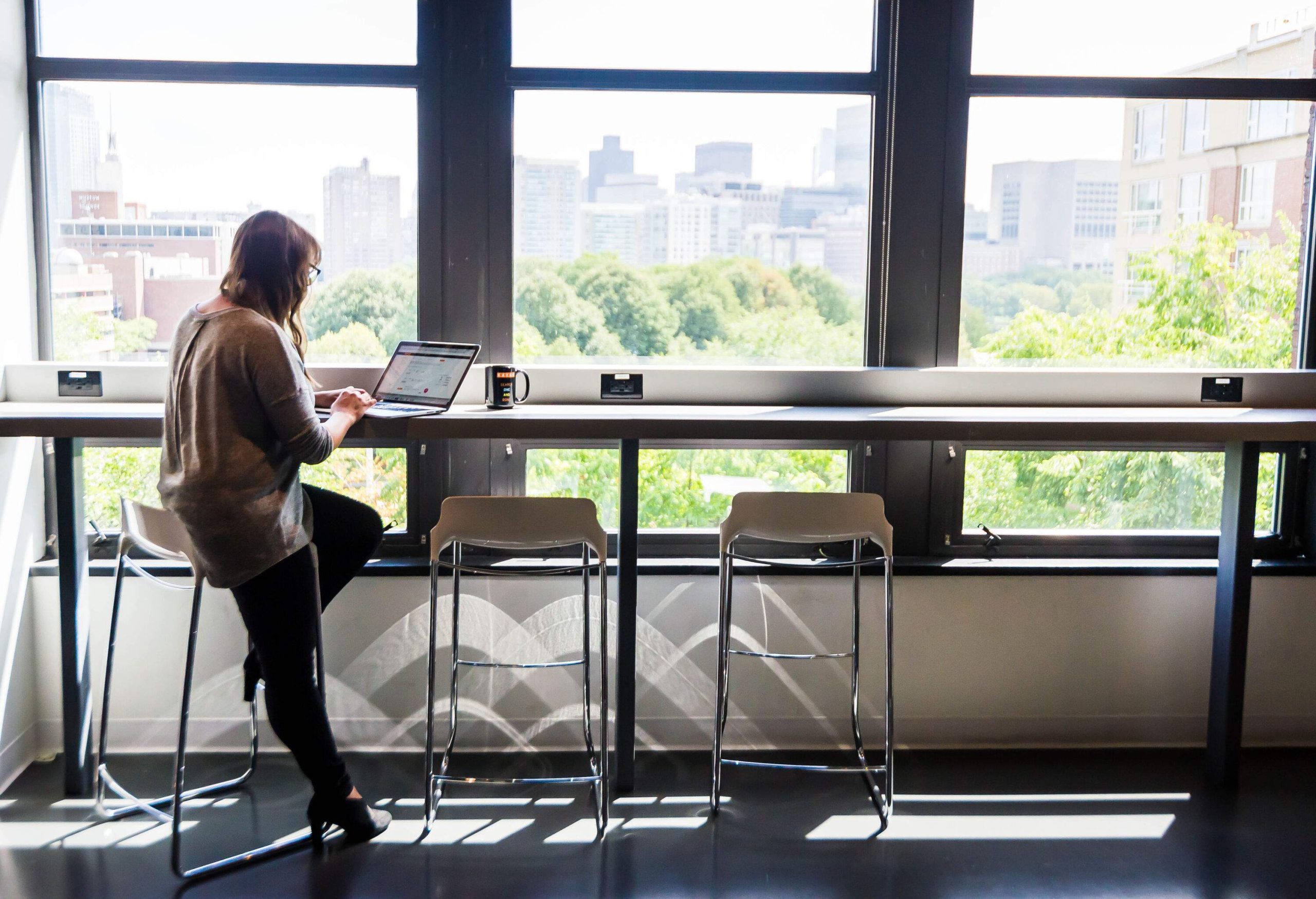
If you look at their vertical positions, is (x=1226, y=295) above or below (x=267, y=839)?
above

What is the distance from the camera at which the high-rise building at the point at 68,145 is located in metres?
3.21

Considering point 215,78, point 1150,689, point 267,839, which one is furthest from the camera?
point 1150,689

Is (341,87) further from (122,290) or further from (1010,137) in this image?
(1010,137)

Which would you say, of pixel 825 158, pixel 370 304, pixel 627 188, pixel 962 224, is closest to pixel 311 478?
pixel 370 304

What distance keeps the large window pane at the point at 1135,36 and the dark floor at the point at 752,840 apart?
7.08ft

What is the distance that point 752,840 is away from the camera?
9.20 feet

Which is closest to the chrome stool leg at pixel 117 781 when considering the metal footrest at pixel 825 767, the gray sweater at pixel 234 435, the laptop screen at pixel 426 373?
the gray sweater at pixel 234 435

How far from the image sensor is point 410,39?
3.22 meters

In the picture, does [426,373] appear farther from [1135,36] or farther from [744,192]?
[1135,36]

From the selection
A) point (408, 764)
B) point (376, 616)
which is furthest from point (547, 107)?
point (408, 764)

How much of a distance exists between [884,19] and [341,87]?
1.65 m

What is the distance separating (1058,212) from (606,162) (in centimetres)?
142

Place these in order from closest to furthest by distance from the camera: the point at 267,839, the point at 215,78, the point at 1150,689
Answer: the point at 267,839
the point at 215,78
the point at 1150,689

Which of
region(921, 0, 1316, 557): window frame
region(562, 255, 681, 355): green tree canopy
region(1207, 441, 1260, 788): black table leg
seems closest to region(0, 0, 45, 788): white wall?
region(562, 255, 681, 355): green tree canopy
